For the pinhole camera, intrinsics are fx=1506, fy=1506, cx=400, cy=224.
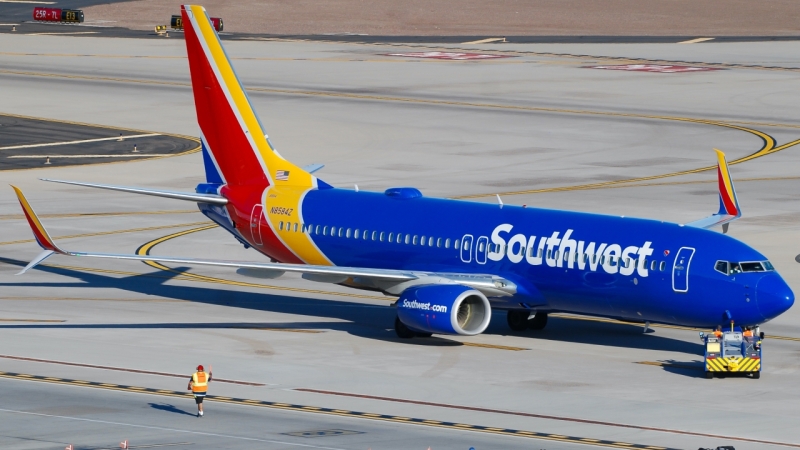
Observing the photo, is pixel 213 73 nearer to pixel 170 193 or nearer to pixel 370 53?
pixel 170 193

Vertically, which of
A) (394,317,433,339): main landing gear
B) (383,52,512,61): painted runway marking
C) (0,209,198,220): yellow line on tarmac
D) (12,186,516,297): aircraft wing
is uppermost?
(383,52,512,61): painted runway marking

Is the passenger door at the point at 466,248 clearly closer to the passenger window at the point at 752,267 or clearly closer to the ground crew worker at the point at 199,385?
the passenger window at the point at 752,267

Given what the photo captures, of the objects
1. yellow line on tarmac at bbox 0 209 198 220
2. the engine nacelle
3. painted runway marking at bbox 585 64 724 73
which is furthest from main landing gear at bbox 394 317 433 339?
painted runway marking at bbox 585 64 724 73

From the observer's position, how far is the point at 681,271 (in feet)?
147

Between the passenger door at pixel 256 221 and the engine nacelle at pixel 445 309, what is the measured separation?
878 centimetres

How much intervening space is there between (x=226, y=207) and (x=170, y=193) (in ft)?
8.24

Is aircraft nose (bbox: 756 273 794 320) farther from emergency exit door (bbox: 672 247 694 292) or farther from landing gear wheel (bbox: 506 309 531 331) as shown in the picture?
landing gear wheel (bbox: 506 309 531 331)

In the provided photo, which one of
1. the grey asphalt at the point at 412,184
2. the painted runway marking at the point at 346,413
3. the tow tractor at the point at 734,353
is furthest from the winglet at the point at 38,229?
the tow tractor at the point at 734,353

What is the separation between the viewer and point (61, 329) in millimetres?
49625

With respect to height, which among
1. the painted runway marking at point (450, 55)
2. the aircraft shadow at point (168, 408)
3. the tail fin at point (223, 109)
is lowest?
the aircraft shadow at point (168, 408)

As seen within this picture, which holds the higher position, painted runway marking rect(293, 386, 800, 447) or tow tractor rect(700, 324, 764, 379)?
tow tractor rect(700, 324, 764, 379)

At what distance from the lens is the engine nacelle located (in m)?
46.1

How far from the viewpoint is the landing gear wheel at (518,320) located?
50.6 m

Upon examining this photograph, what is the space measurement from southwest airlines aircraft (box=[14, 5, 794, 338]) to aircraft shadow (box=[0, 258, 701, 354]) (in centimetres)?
125
